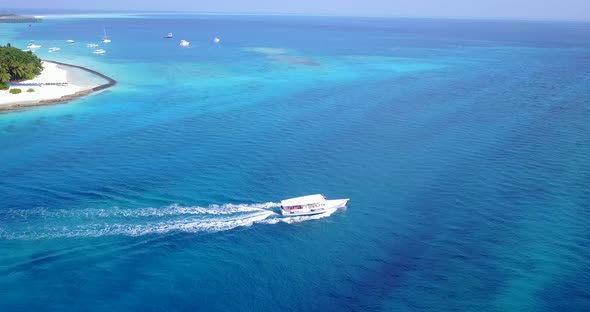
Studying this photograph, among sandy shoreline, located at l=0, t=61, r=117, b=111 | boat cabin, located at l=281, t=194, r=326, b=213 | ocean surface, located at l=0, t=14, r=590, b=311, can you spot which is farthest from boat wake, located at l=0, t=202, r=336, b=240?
sandy shoreline, located at l=0, t=61, r=117, b=111

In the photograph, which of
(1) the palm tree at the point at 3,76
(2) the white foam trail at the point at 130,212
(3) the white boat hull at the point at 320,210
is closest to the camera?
(2) the white foam trail at the point at 130,212

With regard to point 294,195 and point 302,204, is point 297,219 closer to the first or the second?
point 302,204

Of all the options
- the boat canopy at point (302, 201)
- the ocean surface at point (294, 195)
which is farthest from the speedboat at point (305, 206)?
the ocean surface at point (294, 195)

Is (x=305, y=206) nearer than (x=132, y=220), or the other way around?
(x=132, y=220)

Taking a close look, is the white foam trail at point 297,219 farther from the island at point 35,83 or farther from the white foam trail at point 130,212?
the island at point 35,83

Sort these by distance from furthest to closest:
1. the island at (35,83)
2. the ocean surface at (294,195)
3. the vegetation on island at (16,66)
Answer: the vegetation on island at (16,66) < the island at (35,83) < the ocean surface at (294,195)

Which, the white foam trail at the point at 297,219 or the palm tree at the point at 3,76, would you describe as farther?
the palm tree at the point at 3,76

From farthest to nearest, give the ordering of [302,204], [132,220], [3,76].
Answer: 1. [3,76]
2. [302,204]
3. [132,220]

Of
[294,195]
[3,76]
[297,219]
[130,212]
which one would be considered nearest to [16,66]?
[3,76]
